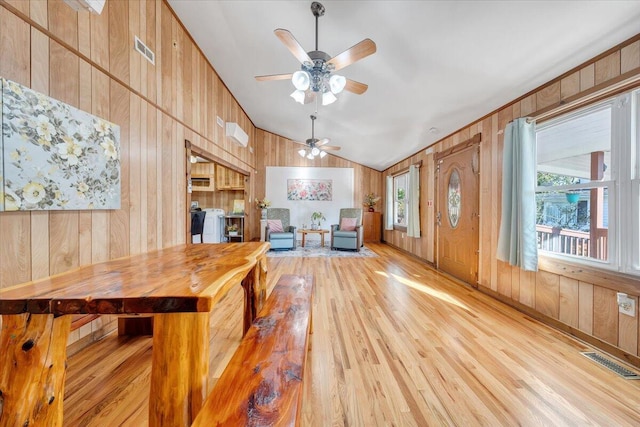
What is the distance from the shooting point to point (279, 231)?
5.71m

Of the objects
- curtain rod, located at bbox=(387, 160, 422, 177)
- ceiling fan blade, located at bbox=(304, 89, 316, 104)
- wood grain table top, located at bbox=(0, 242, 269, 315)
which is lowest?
wood grain table top, located at bbox=(0, 242, 269, 315)

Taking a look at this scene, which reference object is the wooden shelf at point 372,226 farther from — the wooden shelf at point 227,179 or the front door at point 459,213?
the wooden shelf at point 227,179

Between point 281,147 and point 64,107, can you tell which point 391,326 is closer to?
point 64,107

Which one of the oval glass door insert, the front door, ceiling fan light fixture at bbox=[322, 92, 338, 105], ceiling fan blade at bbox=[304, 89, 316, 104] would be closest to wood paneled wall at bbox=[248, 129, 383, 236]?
the front door

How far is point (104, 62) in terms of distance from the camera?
173 cm

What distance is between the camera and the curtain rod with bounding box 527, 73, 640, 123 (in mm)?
1622

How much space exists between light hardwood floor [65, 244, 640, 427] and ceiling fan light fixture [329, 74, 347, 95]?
6.84 feet

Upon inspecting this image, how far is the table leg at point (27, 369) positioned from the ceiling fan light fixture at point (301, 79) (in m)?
2.06

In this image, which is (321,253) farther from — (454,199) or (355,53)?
(355,53)

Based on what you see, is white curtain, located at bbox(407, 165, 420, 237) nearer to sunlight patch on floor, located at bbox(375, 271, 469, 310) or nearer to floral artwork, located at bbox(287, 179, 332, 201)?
sunlight patch on floor, located at bbox(375, 271, 469, 310)

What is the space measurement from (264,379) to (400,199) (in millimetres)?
5877

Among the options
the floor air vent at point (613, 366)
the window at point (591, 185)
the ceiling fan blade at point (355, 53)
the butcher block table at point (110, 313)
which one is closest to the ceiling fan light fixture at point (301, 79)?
the ceiling fan blade at point (355, 53)

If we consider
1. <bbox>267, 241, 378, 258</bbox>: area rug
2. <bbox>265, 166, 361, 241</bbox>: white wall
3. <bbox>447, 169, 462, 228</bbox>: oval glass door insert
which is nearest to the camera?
<bbox>447, 169, 462, 228</bbox>: oval glass door insert

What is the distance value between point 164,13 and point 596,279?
4.55 meters
